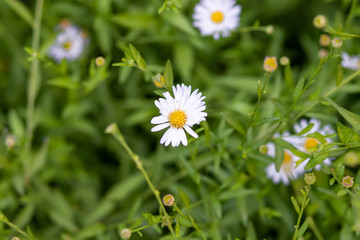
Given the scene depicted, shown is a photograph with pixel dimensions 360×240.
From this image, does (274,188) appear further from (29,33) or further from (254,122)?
(29,33)

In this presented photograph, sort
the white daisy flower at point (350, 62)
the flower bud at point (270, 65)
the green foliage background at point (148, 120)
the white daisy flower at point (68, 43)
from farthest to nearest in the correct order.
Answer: the white daisy flower at point (68, 43) → the white daisy flower at point (350, 62) → the green foliage background at point (148, 120) → the flower bud at point (270, 65)

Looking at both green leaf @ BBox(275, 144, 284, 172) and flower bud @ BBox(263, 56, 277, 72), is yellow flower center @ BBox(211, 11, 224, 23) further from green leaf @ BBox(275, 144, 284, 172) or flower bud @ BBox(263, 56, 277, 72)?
green leaf @ BBox(275, 144, 284, 172)

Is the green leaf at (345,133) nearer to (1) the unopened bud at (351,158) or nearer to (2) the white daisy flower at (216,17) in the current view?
(1) the unopened bud at (351,158)

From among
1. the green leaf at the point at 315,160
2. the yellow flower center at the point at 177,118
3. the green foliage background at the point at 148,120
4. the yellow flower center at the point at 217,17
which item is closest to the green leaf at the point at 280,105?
the green foliage background at the point at 148,120

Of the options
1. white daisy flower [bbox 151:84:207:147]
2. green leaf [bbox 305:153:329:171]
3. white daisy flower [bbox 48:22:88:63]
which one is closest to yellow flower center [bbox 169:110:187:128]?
white daisy flower [bbox 151:84:207:147]

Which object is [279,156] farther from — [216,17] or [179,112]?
[216,17]

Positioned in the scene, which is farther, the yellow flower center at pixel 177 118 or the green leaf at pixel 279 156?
the green leaf at pixel 279 156

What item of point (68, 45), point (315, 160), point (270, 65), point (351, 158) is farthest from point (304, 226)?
point (68, 45)
